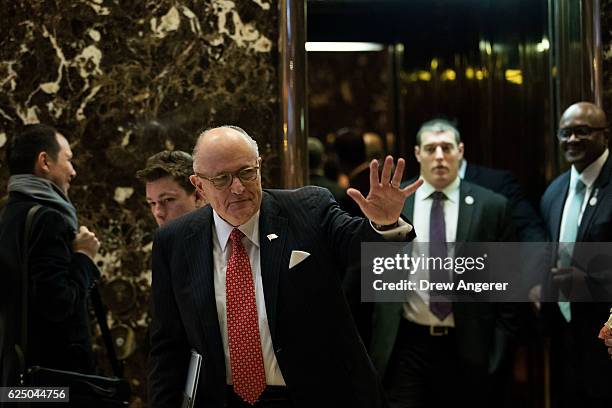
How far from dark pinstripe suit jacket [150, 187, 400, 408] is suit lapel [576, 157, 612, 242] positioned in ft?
5.56

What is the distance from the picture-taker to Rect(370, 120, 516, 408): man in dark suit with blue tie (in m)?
4.52

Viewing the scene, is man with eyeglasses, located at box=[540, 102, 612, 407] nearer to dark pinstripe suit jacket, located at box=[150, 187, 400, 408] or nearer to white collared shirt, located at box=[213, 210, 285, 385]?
dark pinstripe suit jacket, located at box=[150, 187, 400, 408]


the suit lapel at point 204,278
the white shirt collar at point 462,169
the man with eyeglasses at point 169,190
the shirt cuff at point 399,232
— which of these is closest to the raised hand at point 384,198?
the shirt cuff at point 399,232

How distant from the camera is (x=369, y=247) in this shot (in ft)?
10.3

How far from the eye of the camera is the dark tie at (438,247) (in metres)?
4.48

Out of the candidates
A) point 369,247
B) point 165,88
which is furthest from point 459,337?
point 165,88

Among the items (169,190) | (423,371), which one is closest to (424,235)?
(423,371)

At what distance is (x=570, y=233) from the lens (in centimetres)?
449

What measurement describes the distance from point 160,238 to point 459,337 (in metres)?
1.80

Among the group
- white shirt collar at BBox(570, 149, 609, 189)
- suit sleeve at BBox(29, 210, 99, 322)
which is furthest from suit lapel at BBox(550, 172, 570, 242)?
suit sleeve at BBox(29, 210, 99, 322)

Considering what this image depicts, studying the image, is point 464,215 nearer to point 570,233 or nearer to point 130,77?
point 570,233

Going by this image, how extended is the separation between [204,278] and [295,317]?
1.09 ft

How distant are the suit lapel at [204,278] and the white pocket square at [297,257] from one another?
0.27 m

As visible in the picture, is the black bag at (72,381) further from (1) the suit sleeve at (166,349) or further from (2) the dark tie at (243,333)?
(2) the dark tie at (243,333)
